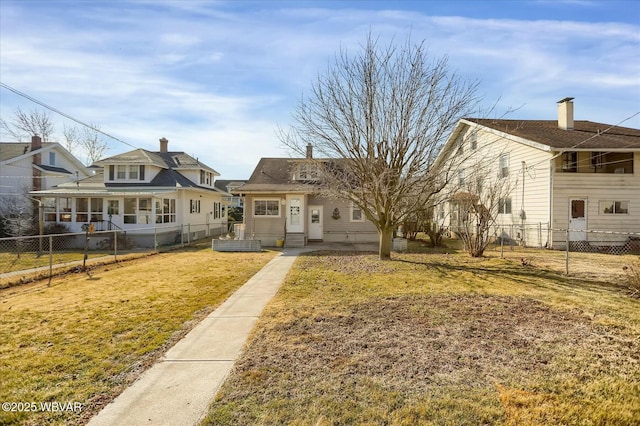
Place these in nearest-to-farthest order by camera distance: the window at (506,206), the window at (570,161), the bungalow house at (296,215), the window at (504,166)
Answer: the window at (570,161) → the bungalow house at (296,215) → the window at (506,206) → the window at (504,166)

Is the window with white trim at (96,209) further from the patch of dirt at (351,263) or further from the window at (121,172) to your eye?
the patch of dirt at (351,263)

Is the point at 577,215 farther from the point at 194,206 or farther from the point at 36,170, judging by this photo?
the point at 36,170

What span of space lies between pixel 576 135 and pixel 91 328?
2278cm

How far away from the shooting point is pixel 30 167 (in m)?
25.8

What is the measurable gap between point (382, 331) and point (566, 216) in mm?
16002

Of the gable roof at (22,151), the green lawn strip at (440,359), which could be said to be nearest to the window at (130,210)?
the gable roof at (22,151)

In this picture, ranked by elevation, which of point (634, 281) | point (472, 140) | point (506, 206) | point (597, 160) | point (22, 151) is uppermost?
point (22, 151)

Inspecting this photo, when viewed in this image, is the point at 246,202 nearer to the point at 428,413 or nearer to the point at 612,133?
the point at 428,413

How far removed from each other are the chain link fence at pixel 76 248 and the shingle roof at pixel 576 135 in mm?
16733

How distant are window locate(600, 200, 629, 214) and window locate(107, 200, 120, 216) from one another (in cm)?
2642

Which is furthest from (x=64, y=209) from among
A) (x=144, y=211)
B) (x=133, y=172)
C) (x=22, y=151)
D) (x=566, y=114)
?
(x=566, y=114)

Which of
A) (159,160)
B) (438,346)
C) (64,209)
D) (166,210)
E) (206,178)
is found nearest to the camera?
(438,346)

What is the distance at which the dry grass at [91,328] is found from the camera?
374 cm

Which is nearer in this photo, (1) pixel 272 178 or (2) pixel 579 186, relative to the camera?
(2) pixel 579 186
